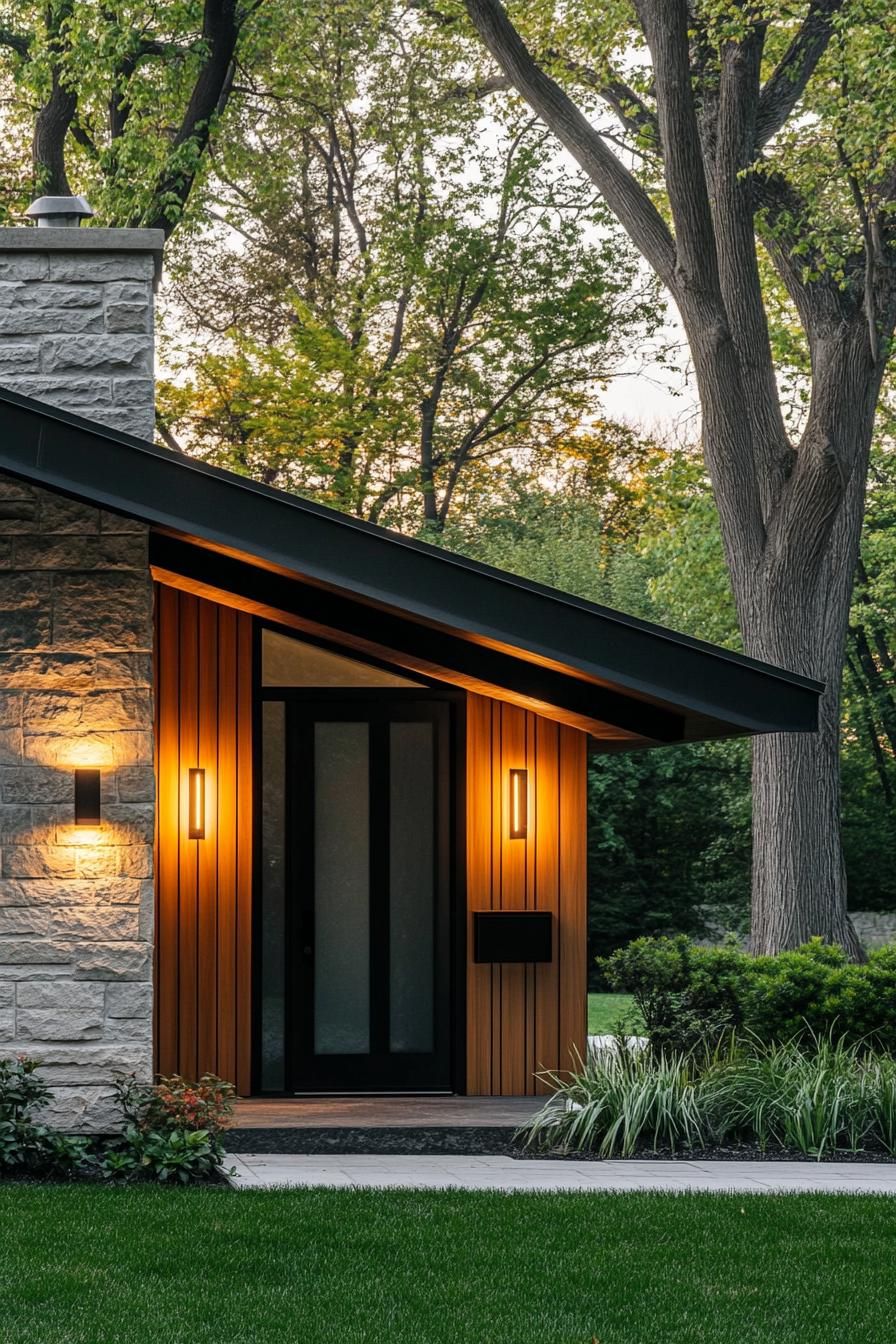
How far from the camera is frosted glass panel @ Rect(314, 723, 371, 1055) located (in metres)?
8.55

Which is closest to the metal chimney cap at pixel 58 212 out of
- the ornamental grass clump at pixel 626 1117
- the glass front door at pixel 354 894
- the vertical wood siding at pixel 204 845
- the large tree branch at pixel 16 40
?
the vertical wood siding at pixel 204 845

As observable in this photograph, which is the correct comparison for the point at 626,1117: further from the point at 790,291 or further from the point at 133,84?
the point at 133,84

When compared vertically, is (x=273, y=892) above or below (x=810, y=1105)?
above

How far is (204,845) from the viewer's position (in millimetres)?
8469

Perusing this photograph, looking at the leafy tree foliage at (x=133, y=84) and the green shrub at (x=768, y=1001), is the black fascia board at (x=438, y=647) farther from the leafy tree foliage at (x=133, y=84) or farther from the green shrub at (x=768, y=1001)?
the leafy tree foliage at (x=133, y=84)

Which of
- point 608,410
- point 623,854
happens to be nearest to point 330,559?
point 623,854

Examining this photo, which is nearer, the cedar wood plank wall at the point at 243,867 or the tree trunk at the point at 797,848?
the cedar wood plank wall at the point at 243,867

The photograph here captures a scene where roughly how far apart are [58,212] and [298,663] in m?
2.87

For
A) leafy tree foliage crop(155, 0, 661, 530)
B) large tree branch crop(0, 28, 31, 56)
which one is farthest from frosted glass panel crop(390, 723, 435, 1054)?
leafy tree foliage crop(155, 0, 661, 530)

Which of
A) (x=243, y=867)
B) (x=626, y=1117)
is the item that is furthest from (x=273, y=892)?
(x=626, y=1117)

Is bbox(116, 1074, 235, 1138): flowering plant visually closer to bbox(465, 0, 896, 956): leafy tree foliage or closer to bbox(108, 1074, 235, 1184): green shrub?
bbox(108, 1074, 235, 1184): green shrub

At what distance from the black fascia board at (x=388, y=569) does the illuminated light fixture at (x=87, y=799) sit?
3.91 feet

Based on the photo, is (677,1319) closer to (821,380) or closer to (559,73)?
(821,380)

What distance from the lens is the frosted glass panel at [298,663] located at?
8641 mm
